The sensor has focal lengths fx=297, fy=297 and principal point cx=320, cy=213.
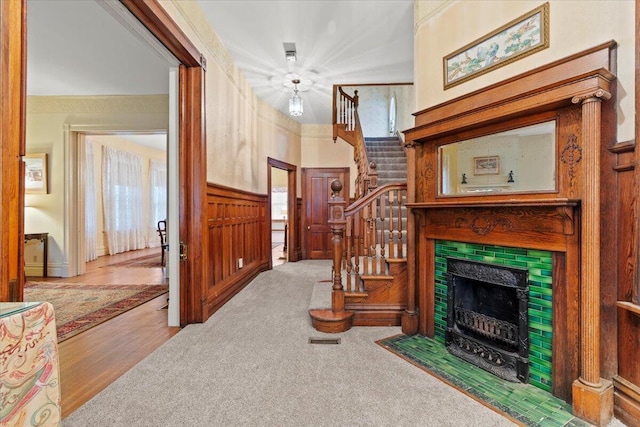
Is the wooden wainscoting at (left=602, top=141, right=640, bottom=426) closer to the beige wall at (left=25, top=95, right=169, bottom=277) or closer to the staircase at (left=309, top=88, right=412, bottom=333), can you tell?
the staircase at (left=309, top=88, right=412, bottom=333)

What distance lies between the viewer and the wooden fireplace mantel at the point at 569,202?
1498mm

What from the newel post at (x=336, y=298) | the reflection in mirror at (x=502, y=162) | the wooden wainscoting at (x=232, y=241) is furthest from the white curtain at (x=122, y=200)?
the reflection in mirror at (x=502, y=162)

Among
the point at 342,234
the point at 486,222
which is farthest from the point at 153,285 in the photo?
the point at 486,222

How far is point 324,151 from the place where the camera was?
6562mm

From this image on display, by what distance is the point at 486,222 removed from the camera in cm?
208

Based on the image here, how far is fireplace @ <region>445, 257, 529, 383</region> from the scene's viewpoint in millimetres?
1880

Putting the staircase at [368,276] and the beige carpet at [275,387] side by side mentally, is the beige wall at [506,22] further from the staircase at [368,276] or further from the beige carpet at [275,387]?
the beige carpet at [275,387]

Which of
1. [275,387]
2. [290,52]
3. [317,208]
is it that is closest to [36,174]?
[290,52]

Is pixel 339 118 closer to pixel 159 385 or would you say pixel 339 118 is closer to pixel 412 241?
pixel 412 241

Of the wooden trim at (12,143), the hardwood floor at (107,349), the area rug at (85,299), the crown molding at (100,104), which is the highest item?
the crown molding at (100,104)

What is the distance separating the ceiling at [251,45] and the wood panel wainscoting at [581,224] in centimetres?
169

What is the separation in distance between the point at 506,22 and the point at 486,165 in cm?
93

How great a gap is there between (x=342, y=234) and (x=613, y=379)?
195 cm

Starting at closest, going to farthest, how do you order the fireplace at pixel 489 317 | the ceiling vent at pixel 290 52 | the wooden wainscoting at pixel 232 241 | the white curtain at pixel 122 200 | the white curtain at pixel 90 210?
1. the fireplace at pixel 489 317
2. the wooden wainscoting at pixel 232 241
3. the ceiling vent at pixel 290 52
4. the white curtain at pixel 90 210
5. the white curtain at pixel 122 200
